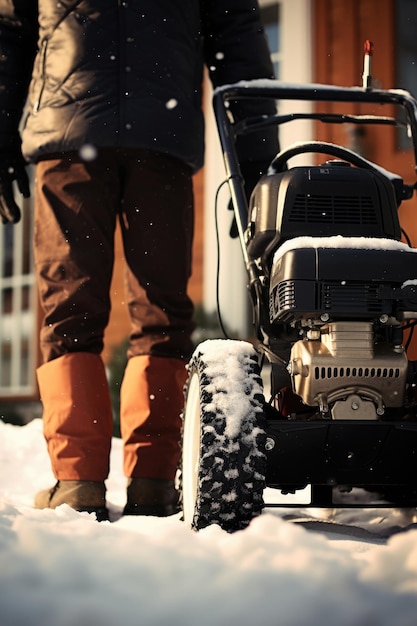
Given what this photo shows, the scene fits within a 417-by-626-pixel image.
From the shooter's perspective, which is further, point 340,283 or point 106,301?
point 106,301

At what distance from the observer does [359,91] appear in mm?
2416

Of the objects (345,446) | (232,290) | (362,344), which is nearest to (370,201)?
(362,344)

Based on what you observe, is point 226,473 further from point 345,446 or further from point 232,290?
point 232,290

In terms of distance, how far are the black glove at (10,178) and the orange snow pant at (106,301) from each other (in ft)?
0.36

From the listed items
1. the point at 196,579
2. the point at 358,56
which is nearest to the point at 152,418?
the point at 196,579

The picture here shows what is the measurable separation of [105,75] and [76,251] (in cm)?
45

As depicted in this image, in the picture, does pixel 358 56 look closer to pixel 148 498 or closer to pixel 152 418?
pixel 152 418

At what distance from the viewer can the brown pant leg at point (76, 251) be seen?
2422 mm

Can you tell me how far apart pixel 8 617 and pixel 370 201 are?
1239 mm

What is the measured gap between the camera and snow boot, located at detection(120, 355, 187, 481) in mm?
2445

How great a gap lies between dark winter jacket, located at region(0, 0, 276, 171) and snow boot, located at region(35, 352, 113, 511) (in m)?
0.57

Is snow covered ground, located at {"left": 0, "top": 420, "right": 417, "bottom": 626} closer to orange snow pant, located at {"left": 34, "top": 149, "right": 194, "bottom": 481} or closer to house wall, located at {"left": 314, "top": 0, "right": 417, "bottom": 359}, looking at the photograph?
orange snow pant, located at {"left": 34, "top": 149, "right": 194, "bottom": 481}

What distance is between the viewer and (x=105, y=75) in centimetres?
243

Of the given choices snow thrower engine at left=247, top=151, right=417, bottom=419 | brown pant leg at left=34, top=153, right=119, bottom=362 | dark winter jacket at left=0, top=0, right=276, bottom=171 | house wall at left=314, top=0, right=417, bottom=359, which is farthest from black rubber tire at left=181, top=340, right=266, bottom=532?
house wall at left=314, top=0, right=417, bottom=359
